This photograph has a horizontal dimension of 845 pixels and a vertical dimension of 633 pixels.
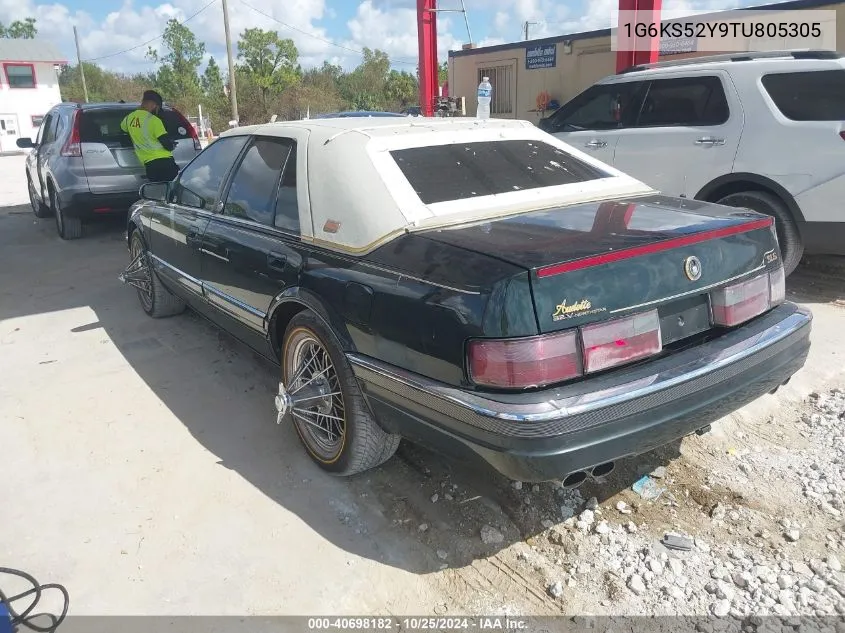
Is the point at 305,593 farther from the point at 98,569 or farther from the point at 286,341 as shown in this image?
the point at 286,341

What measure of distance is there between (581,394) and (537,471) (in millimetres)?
295

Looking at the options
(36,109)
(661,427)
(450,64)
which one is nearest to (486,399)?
(661,427)

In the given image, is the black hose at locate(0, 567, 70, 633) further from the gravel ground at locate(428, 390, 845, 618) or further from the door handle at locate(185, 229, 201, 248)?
the door handle at locate(185, 229, 201, 248)

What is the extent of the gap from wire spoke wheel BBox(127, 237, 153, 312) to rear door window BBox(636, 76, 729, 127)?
4.60 m

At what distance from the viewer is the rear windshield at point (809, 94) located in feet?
16.9

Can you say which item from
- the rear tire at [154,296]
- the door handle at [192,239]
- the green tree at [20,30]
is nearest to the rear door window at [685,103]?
the door handle at [192,239]

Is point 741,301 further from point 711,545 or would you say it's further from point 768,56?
point 768,56

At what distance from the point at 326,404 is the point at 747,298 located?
187 centimetres

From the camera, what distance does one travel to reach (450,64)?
49.9ft

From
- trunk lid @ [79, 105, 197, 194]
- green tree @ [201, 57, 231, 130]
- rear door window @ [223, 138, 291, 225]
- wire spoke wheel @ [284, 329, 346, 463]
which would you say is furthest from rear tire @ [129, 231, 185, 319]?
green tree @ [201, 57, 231, 130]

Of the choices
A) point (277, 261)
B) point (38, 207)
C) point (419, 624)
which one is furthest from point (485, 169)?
point (38, 207)

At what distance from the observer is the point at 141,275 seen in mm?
5395

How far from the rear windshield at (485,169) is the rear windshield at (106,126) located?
5.76m

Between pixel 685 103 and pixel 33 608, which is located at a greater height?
pixel 685 103
